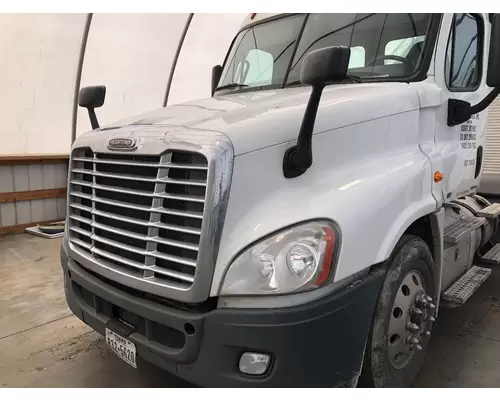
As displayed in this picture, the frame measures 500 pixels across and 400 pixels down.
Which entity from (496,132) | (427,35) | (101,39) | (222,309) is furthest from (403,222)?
(101,39)

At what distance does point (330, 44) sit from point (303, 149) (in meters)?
1.33

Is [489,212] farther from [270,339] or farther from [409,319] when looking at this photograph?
[270,339]

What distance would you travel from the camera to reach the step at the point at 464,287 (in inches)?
117

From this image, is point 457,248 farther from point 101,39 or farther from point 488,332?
point 101,39

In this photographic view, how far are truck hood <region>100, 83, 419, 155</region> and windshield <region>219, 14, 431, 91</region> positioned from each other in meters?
0.25

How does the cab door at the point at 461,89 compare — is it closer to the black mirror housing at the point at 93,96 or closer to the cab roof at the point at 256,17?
the cab roof at the point at 256,17

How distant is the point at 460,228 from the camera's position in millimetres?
3438

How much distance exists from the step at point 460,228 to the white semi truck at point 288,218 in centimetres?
39

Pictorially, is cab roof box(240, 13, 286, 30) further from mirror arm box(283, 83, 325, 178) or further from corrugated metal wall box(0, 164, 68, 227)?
corrugated metal wall box(0, 164, 68, 227)

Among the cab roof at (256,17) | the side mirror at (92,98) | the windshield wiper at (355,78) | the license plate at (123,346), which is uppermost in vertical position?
the cab roof at (256,17)

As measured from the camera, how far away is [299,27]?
3.20 metres

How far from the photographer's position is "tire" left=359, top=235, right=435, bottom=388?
2.17 meters

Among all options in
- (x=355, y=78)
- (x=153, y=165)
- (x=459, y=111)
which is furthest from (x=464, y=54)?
(x=153, y=165)

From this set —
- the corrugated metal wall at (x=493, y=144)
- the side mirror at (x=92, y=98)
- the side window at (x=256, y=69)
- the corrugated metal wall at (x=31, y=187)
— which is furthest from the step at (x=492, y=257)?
the corrugated metal wall at (x=31, y=187)
